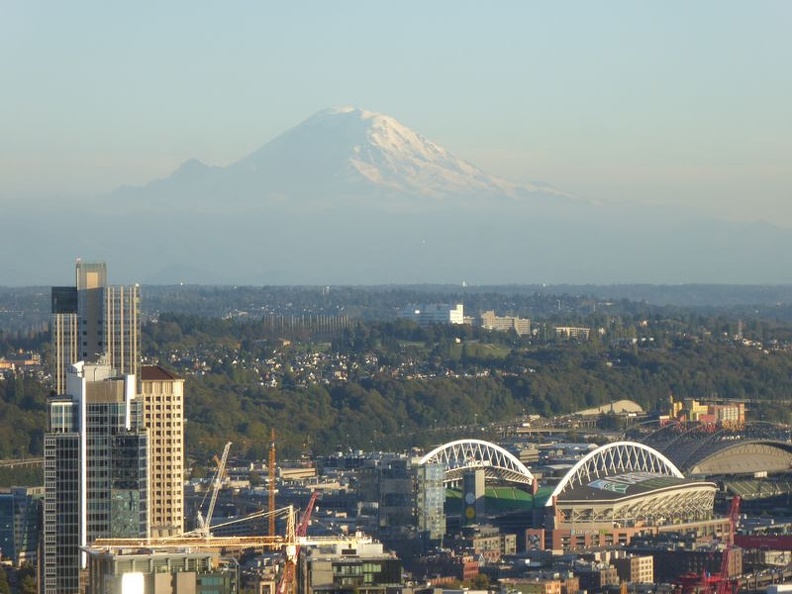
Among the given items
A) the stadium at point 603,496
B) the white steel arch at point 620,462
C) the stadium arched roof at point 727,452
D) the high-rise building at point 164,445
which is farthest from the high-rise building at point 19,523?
the stadium arched roof at point 727,452

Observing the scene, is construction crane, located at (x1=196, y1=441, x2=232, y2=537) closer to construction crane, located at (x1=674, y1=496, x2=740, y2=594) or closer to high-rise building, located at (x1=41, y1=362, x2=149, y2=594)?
high-rise building, located at (x1=41, y1=362, x2=149, y2=594)

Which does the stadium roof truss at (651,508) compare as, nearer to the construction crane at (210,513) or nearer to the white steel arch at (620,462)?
the white steel arch at (620,462)

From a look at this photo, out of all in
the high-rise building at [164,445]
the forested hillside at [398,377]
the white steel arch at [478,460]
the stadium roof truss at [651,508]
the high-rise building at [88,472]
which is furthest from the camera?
the forested hillside at [398,377]

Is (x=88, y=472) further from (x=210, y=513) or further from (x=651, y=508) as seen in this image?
(x=651, y=508)

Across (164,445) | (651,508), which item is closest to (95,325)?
(164,445)

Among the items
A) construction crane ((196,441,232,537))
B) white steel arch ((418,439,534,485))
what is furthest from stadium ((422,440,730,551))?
construction crane ((196,441,232,537))
